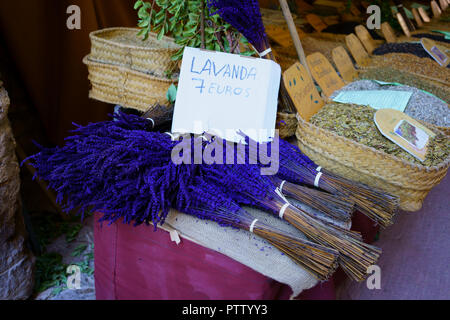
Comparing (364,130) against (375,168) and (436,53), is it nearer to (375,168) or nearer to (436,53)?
(375,168)

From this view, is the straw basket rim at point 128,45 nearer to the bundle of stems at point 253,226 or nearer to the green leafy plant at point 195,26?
the green leafy plant at point 195,26

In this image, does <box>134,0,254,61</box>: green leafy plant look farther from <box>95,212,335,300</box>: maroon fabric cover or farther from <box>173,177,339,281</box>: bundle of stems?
<box>95,212,335,300</box>: maroon fabric cover

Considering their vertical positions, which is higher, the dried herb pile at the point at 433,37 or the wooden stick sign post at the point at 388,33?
the wooden stick sign post at the point at 388,33

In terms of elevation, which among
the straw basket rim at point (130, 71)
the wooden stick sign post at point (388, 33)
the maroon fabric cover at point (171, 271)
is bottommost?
the maroon fabric cover at point (171, 271)

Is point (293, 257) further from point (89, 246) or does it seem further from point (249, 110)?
point (89, 246)

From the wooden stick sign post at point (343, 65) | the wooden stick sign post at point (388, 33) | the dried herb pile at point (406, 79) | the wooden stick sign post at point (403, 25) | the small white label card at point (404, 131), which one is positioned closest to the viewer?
the small white label card at point (404, 131)

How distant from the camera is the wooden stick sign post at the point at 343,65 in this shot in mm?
1824

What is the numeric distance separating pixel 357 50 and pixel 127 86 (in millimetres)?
1485

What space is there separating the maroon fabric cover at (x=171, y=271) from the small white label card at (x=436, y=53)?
1.45m

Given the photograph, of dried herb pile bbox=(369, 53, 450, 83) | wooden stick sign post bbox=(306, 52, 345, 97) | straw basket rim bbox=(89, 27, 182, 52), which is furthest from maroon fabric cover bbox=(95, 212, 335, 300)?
dried herb pile bbox=(369, 53, 450, 83)

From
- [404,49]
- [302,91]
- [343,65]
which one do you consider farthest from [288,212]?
[404,49]

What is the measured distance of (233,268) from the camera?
37.3 inches

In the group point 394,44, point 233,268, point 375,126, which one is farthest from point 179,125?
point 394,44

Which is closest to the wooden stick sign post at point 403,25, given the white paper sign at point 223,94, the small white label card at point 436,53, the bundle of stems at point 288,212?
the small white label card at point 436,53
